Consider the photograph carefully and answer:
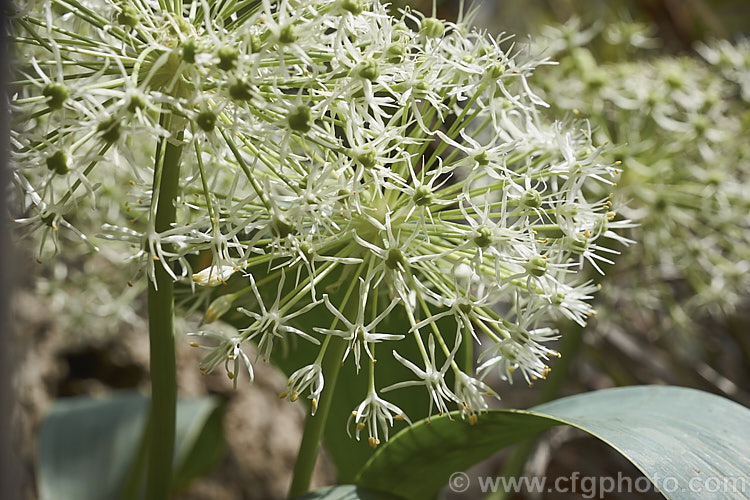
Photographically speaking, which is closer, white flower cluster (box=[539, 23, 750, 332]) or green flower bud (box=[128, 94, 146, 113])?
green flower bud (box=[128, 94, 146, 113])

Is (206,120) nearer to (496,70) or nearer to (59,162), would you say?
(59,162)

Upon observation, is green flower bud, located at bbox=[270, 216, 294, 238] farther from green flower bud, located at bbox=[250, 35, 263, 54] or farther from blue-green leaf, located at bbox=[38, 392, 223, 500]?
blue-green leaf, located at bbox=[38, 392, 223, 500]

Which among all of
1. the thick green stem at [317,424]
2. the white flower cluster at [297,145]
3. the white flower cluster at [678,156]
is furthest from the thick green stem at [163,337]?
the white flower cluster at [678,156]

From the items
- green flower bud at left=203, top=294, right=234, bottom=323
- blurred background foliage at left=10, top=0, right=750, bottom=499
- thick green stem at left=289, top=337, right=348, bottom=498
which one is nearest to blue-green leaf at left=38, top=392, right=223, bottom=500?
blurred background foliage at left=10, top=0, right=750, bottom=499

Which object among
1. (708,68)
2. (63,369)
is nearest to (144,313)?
(63,369)

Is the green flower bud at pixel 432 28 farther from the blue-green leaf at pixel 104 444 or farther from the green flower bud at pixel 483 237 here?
the blue-green leaf at pixel 104 444

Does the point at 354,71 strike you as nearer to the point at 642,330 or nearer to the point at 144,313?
the point at 144,313

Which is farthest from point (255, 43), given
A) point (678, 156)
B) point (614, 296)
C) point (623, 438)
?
point (614, 296)

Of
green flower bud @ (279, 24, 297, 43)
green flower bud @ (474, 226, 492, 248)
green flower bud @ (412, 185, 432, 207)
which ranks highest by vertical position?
green flower bud @ (279, 24, 297, 43)
